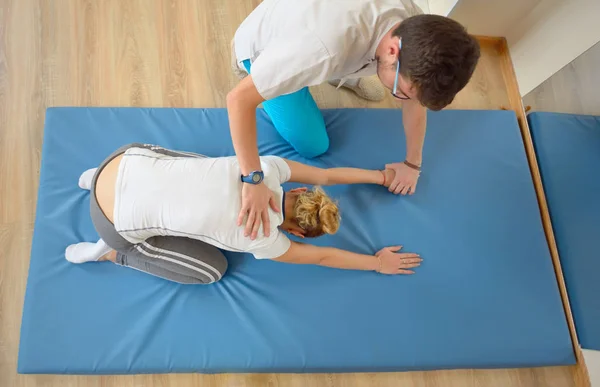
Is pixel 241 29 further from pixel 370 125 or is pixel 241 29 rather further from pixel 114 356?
pixel 114 356

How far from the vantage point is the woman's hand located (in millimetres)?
1521

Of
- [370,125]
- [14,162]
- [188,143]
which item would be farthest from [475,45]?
[14,162]

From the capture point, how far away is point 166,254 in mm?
1380

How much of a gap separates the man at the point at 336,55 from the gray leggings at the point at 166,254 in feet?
1.07

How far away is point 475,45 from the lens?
0.92m

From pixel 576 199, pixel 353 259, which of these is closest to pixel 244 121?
pixel 353 259

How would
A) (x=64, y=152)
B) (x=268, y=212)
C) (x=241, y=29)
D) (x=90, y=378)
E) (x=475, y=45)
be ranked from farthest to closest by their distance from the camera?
(x=64, y=152) → (x=90, y=378) → (x=241, y=29) → (x=268, y=212) → (x=475, y=45)

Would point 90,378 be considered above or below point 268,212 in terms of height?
below

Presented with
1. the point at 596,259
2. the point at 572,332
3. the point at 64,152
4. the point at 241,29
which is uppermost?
the point at 241,29

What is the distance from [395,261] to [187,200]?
779 millimetres

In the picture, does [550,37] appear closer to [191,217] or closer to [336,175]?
[336,175]

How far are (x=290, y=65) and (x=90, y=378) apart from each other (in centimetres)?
136

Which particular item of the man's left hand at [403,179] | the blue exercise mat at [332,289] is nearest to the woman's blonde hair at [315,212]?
the blue exercise mat at [332,289]

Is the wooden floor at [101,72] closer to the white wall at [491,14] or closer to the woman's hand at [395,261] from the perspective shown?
the white wall at [491,14]
